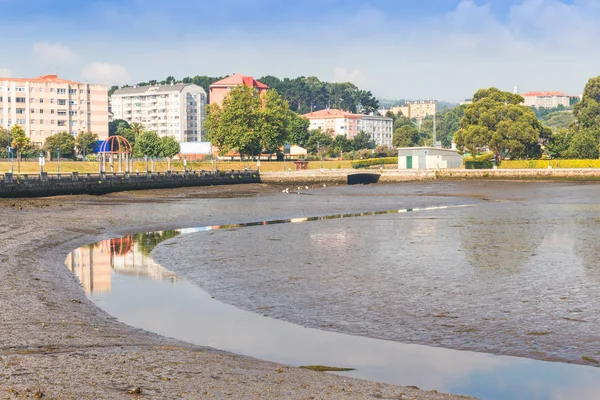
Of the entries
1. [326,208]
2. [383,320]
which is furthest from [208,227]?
[383,320]

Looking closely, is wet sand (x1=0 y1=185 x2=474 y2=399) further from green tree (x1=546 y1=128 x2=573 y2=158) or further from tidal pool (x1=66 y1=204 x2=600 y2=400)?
green tree (x1=546 y1=128 x2=573 y2=158)

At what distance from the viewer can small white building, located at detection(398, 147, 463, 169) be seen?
402ft

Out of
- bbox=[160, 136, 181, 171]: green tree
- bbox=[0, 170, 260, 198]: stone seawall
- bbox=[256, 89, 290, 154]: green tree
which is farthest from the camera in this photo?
bbox=[160, 136, 181, 171]: green tree

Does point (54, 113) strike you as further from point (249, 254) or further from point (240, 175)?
point (249, 254)

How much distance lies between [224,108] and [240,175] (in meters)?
54.1

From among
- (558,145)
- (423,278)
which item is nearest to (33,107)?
(558,145)

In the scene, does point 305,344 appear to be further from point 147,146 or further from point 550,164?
point 147,146

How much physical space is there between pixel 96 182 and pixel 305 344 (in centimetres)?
6272

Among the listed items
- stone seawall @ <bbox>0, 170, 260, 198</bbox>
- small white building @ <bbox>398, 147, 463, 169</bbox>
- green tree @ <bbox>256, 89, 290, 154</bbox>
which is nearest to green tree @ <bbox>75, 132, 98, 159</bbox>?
green tree @ <bbox>256, 89, 290, 154</bbox>

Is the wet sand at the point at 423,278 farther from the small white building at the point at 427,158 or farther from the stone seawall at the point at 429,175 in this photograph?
the small white building at the point at 427,158

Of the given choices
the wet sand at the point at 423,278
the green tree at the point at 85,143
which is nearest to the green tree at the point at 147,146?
the green tree at the point at 85,143

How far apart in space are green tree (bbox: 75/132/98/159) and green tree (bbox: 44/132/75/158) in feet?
14.7

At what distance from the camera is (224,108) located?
163 metres

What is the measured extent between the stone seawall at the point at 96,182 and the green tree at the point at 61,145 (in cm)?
7486
